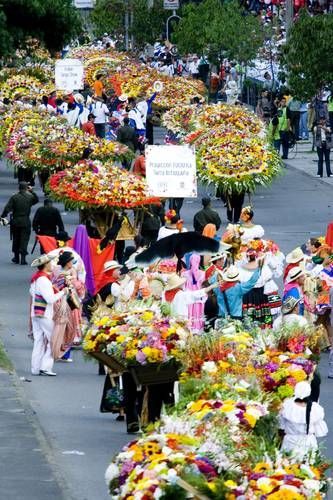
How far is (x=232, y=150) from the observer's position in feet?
113

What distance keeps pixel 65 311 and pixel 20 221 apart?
9383 millimetres

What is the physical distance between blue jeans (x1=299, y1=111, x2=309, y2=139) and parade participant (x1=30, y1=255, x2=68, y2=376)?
2923 cm

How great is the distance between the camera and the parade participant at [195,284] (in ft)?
63.3

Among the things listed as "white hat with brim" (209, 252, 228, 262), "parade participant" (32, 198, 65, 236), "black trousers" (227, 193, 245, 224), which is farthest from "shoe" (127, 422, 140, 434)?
"black trousers" (227, 193, 245, 224)

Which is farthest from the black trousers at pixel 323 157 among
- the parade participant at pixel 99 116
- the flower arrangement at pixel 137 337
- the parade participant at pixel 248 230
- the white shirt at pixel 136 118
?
the flower arrangement at pixel 137 337

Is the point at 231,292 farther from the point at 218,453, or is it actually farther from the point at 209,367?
the point at 218,453

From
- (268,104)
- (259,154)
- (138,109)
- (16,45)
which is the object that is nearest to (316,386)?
(259,154)

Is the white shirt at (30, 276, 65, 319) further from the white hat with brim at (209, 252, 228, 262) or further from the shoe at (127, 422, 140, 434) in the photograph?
the shoe at (127, 422, 140, 434)

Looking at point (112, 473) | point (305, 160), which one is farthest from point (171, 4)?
point (112, 473)

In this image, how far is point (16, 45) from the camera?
39.9 m

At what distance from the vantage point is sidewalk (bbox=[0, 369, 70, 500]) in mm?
14969

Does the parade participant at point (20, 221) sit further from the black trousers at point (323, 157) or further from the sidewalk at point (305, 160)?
the sidewalk at point (305, 160)

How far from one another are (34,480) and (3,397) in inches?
165

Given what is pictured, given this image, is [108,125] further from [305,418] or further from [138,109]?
[305,418]
